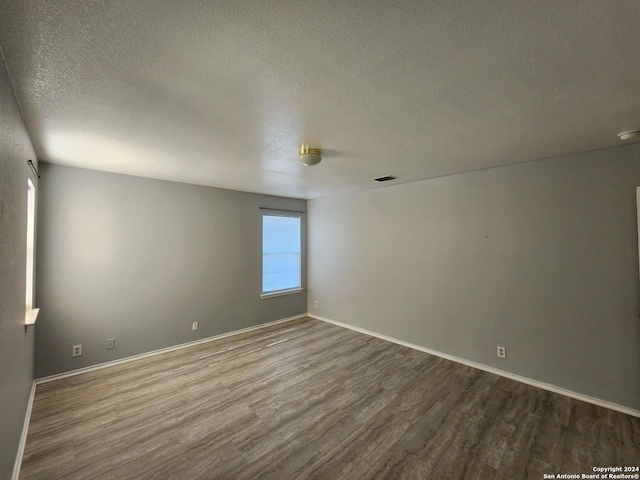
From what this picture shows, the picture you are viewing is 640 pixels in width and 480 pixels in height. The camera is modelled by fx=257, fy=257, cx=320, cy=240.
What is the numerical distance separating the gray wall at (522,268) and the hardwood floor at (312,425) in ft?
1.32

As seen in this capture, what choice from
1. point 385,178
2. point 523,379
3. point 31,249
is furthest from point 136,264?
point 523,379

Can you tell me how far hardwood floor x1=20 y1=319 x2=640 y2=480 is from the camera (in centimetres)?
179

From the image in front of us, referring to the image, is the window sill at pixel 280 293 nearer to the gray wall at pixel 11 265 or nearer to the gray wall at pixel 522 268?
the gray wall at pixel 522 268

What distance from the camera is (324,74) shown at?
139cm

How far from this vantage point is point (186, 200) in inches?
154

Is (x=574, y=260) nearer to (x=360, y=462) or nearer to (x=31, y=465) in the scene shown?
(x=360, y=462)

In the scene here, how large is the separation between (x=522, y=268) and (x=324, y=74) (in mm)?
3006

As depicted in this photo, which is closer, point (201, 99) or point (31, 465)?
point (201, 99)

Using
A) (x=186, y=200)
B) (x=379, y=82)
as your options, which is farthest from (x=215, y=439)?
(x=186, y=200)

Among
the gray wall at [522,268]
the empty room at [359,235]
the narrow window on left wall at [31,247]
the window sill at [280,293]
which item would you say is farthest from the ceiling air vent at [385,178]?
the narrow window on left wall at [31,247]

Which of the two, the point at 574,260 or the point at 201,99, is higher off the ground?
the point at 201,99

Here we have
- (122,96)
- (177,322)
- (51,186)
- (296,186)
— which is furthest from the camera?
(296,186)

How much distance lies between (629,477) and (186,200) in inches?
202

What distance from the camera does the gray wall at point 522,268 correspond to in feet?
7.90
